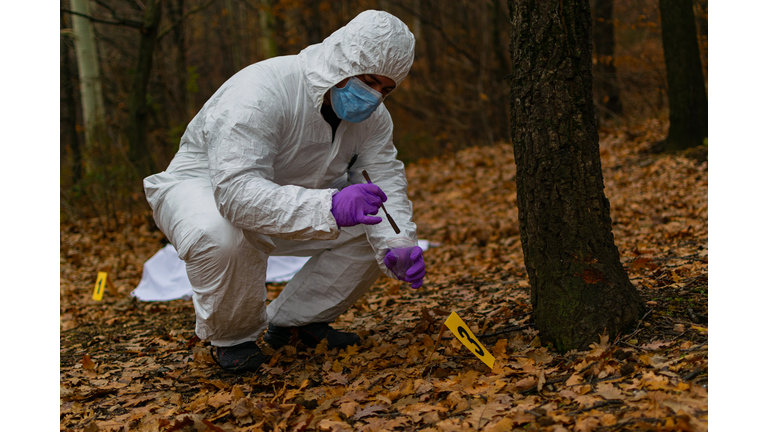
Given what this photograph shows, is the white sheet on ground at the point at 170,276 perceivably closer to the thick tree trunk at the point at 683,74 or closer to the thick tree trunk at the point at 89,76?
the thick tree trunk at the point at 89,76

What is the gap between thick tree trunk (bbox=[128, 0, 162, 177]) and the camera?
6875 millimetres

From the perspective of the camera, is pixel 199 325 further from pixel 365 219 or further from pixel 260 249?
pixel 365 219

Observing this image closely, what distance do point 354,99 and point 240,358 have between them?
4.31ft

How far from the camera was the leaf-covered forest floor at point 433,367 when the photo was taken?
5.97 feet

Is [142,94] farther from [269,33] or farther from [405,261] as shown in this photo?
[405,261]

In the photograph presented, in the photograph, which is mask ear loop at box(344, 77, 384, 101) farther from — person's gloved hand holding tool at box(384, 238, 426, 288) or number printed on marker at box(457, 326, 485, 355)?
number printed on marker at box(457, 326, 485, 355)

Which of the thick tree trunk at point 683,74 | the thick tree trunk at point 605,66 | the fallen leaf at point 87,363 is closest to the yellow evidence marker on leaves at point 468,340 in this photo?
the fallen leaf at point 87,363

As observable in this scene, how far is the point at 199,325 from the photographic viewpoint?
8.63 feet

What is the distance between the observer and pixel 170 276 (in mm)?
5113

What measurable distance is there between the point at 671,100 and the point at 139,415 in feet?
22.4

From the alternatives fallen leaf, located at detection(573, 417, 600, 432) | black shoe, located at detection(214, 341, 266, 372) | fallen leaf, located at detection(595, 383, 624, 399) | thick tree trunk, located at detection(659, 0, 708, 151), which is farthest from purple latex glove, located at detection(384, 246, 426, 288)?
thick tree trunk, located at detection(659, 0, 708, 151)

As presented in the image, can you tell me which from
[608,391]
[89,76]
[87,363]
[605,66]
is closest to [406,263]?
[608,391]

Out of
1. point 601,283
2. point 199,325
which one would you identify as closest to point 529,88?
point 601,283

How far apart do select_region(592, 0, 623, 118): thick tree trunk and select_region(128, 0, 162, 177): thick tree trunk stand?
7.62 m
